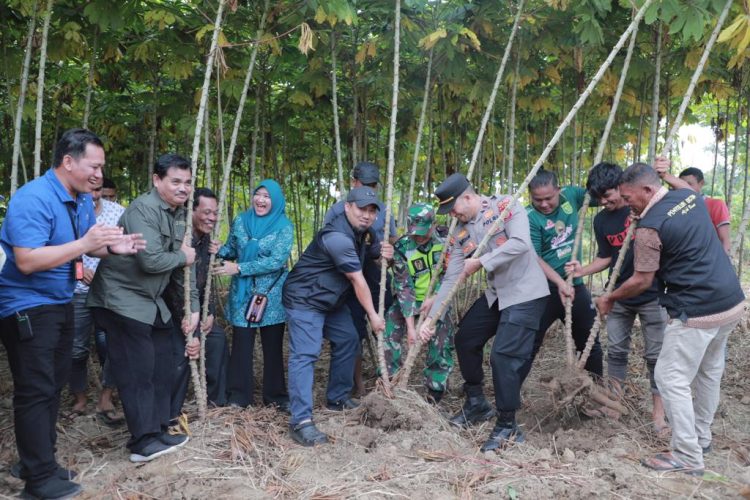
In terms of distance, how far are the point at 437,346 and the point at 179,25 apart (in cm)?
284

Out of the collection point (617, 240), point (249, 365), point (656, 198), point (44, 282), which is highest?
point (656, 198)

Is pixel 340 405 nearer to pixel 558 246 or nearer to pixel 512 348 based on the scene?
pixel 512 348

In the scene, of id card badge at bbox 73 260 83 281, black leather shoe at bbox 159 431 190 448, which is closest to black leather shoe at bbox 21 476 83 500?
black leather shoe at bbox 159 431 190 448

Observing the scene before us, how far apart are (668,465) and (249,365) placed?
246 centimetres

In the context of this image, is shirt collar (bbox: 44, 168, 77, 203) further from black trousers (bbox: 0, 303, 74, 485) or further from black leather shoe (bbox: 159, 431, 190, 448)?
black leather shoe (bbox: 159, 431, 190, 448)

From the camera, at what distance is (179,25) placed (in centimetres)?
409

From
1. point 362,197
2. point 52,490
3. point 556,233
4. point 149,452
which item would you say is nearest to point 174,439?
point 149,452

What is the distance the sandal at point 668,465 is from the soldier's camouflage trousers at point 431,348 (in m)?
1.41

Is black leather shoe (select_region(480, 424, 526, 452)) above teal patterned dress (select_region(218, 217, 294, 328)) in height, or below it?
below

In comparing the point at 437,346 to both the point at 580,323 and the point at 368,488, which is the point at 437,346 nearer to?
the point at 580,323

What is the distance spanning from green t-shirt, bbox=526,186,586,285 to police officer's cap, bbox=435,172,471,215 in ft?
2.24

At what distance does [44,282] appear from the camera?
8.43 ft

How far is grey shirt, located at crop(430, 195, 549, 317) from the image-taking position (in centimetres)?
323

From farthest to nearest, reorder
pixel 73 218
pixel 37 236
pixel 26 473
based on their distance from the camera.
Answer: pixel 73 218, pixel 26 473, pixel 37 236
